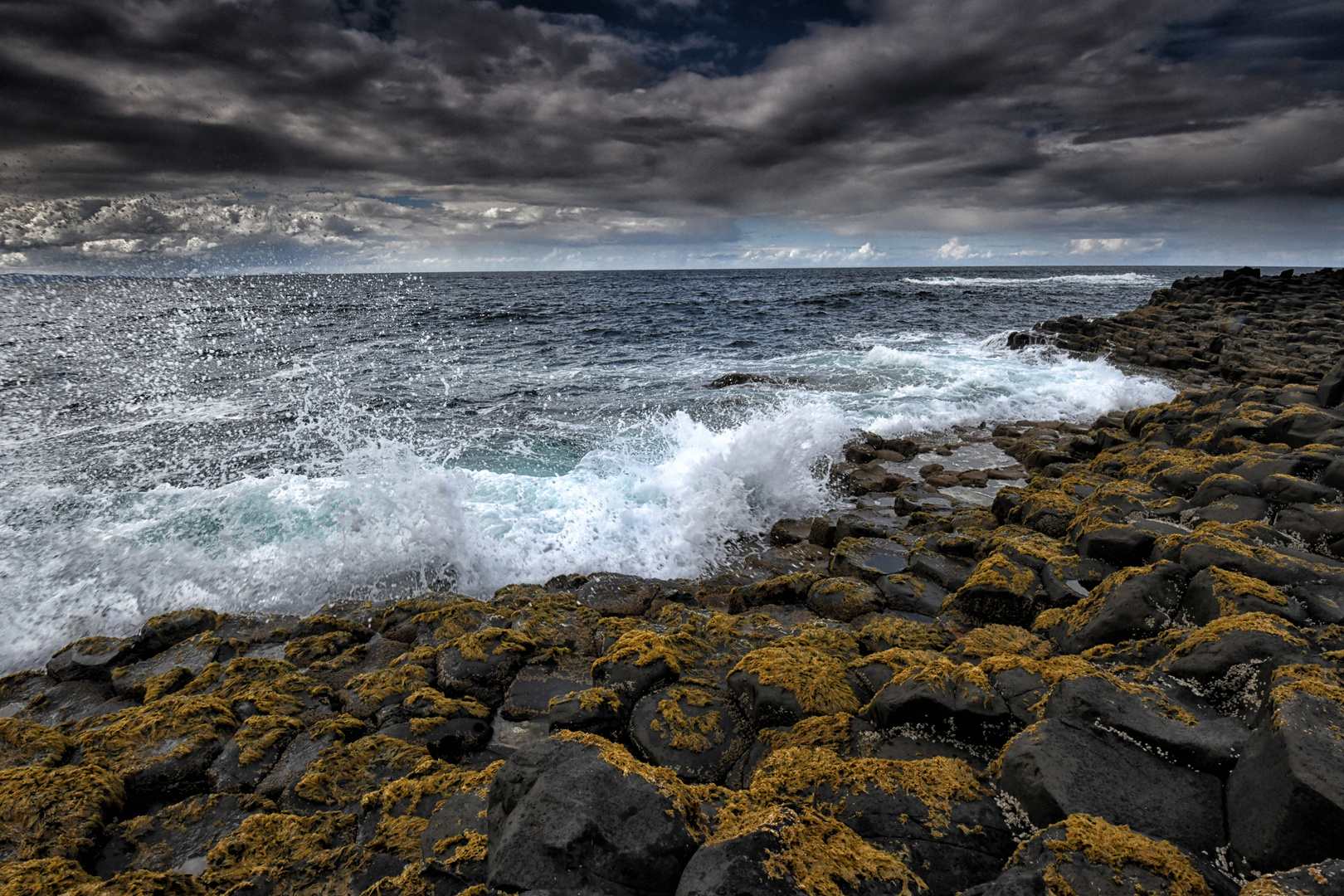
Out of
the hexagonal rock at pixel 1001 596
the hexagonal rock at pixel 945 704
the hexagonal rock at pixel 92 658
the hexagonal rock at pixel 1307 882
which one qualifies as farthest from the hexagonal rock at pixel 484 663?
the hexagonal rock at pixel 1307 882

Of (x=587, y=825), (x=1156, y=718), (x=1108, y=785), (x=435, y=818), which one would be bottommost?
(x=435, y=818)

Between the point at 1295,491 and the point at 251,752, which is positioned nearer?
the point at 251,752

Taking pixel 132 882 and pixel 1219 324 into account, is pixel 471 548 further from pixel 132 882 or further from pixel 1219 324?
pixel 1219 324

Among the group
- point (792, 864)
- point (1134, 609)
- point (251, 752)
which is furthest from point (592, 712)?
point (1134, 609)

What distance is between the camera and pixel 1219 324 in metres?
25.1

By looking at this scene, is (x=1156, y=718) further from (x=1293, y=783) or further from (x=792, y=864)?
(x=792, y=864)

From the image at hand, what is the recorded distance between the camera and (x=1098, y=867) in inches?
80.7

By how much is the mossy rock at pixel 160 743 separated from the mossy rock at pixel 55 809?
156mm

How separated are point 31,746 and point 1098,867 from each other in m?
6.33

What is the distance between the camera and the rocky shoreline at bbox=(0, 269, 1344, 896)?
2.25 meters

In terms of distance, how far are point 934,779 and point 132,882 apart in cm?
384

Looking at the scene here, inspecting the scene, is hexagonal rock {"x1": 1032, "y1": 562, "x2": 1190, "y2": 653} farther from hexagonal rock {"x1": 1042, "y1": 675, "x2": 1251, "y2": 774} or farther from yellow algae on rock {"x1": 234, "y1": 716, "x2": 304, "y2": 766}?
yellow algae on rock {"x1": 234, "y1": 716, "x2": 304, "y2": 766}

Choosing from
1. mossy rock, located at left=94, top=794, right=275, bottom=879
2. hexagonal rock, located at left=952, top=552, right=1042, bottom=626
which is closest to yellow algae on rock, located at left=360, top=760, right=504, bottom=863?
mossy rock, located at left=94, top=794, right=275, bottom=879

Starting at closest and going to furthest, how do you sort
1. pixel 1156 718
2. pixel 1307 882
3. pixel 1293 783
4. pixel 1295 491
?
pixel 1307 882, pixel 1293 783, pixel 1156 718, pixel 1295 491
